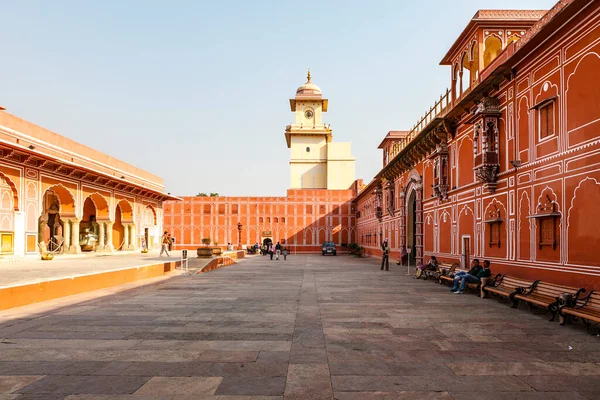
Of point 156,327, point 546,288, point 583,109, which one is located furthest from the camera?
point 546,288

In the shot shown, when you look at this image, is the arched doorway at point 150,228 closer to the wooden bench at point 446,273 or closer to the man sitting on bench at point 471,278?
the wooden bench at point 446,273

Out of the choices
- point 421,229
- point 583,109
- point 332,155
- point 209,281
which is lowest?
point 209,281

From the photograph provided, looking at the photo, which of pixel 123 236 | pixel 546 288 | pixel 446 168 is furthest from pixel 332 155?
pixel 546 288

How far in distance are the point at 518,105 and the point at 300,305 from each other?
8.02m

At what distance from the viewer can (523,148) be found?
12414 millimetres

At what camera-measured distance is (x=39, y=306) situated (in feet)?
34.5

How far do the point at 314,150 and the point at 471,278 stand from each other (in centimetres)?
5460

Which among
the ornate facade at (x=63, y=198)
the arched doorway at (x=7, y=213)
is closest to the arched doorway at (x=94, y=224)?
the ornate facade at (x=63, y=198)

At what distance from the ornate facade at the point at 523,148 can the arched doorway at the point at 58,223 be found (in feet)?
71.9

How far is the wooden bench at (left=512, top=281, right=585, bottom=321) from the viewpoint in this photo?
9.19 m

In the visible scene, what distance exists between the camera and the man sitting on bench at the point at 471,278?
1318 centimetres

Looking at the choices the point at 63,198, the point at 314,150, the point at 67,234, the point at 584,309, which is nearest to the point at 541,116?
the point at 584,309

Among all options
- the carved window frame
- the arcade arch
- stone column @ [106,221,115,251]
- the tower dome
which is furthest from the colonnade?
the tower dome

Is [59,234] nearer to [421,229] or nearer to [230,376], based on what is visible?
[421,229]
